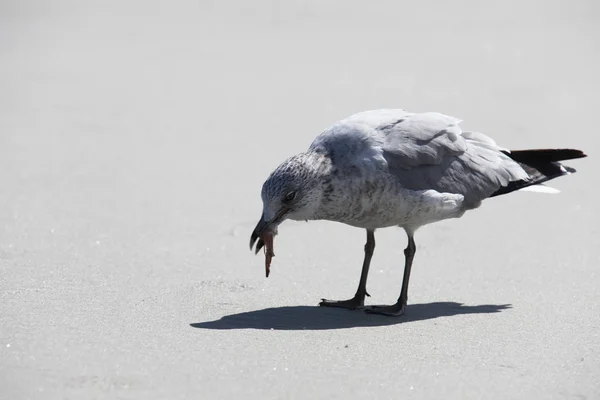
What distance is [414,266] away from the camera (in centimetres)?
732

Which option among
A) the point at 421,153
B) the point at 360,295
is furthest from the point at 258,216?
the point at 421,153

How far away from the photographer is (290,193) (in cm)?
608

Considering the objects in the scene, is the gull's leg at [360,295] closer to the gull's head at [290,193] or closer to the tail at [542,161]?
the gull's head at [290,193]

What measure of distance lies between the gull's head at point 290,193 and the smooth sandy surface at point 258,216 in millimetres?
569

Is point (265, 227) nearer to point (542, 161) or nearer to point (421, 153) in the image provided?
point (421, 153)

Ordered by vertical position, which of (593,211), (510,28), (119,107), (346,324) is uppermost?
(510,28)

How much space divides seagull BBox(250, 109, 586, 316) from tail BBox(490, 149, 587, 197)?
129mm

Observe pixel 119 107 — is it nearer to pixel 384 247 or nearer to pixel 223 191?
pixel 223 191

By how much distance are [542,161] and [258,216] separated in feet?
7.43

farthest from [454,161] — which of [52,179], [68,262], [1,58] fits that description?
A: [1,58]

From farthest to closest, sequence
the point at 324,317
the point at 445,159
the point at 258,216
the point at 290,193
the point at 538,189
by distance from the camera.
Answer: the point at 258,216, the point at 538,189, the point at 445,159, the point at 324,317, the point at 290,193

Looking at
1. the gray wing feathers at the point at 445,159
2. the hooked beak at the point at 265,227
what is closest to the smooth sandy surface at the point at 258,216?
the hooked beak at the point at 265,227

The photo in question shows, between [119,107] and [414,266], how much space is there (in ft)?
13.6

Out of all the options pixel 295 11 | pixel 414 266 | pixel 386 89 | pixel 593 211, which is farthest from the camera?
pixel 295 11
